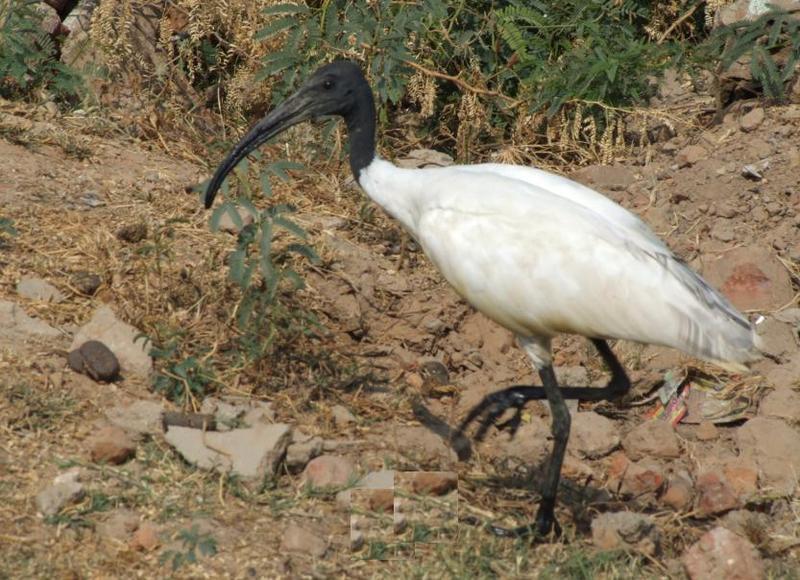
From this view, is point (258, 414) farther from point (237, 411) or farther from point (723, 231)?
point (723, 231)

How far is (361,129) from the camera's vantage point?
5.90 meters

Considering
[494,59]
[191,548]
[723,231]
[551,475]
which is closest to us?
[191,548]

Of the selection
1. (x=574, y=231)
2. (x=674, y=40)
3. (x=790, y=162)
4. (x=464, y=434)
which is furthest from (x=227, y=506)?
(x=674, y=40)

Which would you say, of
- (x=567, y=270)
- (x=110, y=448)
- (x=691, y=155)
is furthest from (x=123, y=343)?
(x=691, y=155)

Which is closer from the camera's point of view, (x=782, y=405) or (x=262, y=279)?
(x=782, y=405)

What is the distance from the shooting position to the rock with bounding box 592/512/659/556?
507cm

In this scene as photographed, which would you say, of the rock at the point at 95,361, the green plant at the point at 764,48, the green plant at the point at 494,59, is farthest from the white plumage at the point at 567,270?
the green plant at the point at 764,48

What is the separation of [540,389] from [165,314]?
1637 mm

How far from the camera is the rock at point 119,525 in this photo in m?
4.76

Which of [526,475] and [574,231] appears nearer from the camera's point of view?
[574,231]

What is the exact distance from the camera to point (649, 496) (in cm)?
559

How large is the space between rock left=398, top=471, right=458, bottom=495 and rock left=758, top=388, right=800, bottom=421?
4.98 ft

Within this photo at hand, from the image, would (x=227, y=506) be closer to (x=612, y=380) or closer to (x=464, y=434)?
(x=464, y=434)

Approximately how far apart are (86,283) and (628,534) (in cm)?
259
